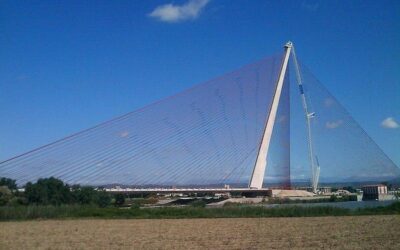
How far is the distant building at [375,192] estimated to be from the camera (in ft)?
273

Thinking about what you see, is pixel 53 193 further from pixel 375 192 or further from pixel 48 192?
pixel 375 192

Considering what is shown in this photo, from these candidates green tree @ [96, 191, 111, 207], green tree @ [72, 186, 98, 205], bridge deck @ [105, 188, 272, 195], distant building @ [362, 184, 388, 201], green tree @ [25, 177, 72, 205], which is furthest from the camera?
distant building @ [362, 184, 388, 201]

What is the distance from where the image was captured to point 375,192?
85188 mm

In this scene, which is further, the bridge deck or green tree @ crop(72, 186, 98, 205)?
the bridge deck

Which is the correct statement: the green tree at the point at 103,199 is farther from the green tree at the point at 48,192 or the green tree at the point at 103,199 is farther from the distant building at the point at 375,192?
the distant building at the point at 375,192

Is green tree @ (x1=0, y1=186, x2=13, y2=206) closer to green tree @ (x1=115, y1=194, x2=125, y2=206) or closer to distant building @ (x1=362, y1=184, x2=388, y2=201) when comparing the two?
green tree @ (x1=115, y1=194, x2=125, y2=206)

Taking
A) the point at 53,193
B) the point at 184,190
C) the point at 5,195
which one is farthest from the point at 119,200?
the point at 5,195

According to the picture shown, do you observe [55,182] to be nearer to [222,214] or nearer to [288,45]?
[222,214]

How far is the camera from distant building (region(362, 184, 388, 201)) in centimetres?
8309

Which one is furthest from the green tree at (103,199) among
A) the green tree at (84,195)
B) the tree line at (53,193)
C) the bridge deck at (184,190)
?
the bridge deck at (184,190)

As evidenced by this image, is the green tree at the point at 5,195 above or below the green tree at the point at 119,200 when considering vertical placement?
above

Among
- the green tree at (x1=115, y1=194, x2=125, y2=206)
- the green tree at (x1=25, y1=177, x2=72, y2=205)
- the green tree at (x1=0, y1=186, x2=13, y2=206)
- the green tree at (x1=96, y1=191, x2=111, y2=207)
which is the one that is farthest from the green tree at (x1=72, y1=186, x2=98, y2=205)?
the green tree at (x1=115, y1=194, x2=125, y2=206)

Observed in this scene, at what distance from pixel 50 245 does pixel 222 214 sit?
22.8 metres

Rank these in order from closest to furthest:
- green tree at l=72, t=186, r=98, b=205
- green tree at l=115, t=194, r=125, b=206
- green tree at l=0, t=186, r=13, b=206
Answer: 1. green tree at l=0, t=186, r=13, b=206
2. green tree at l=72, t=186, r=98, b=205
3. green tree at l=115, t=194, r=125, b=206
